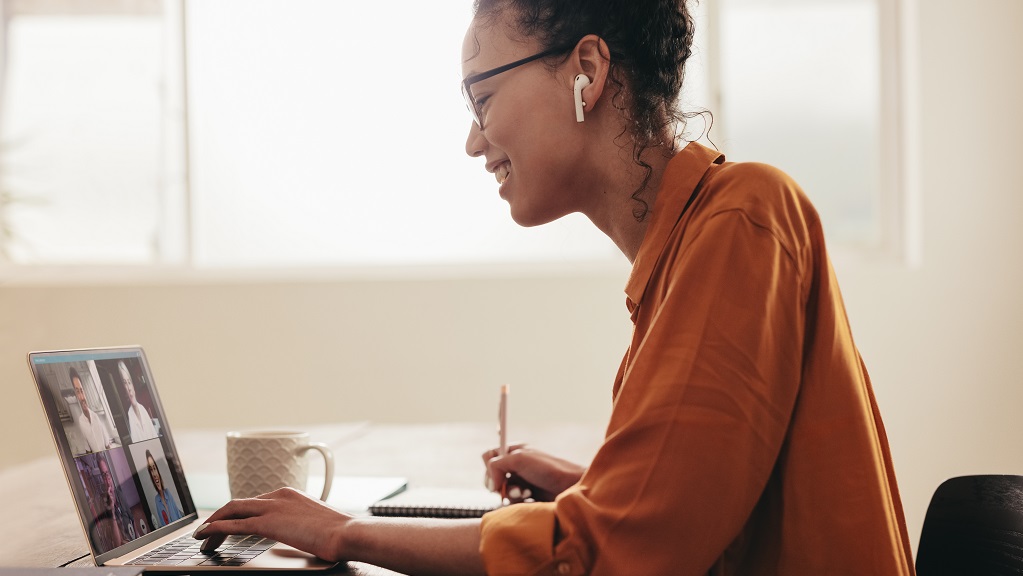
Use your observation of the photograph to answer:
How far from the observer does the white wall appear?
3441mm

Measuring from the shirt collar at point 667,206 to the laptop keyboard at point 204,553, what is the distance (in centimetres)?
45

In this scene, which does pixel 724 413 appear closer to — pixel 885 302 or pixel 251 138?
pixel 885 302

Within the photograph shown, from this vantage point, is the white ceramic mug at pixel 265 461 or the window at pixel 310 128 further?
the window at pixel 310 128

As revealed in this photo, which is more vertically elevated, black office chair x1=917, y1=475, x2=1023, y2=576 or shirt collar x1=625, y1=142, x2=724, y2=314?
shirt collar x1=625, y1=142, x2=724, y2=314

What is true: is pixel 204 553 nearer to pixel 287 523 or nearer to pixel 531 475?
pixel 287 523

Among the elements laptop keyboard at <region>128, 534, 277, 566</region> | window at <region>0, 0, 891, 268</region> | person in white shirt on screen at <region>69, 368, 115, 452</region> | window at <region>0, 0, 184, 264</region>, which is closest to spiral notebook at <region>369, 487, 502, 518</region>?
laptop keyboard at <region>128, 534, 277, 566</region>

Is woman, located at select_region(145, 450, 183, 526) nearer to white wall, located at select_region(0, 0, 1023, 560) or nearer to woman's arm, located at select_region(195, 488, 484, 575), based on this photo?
woman's arm, located at select_region(195, 488, 484, 575)

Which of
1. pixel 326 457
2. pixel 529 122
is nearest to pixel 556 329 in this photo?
pixel 326 457

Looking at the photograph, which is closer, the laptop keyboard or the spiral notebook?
the laptop keyboard

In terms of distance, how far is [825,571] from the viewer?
0.80m

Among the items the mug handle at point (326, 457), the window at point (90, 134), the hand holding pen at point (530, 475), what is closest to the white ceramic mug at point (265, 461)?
the mug handle at point (326, 457)

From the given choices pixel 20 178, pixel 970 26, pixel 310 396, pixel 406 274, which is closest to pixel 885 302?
pixel 970 26

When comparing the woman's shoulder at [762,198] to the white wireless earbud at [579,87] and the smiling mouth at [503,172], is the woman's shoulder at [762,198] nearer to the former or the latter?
the white wireless earbud at [579,87]

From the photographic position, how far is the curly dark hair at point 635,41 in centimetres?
103
